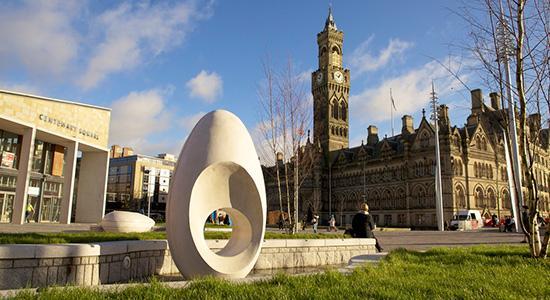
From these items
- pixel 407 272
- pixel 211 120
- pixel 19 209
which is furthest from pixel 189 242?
pixel 19 209

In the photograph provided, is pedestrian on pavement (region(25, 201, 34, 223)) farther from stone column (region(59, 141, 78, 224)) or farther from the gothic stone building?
the gothic stone building

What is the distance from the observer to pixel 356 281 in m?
7.32

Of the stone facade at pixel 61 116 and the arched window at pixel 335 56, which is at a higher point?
the arched window at pixel 335 56

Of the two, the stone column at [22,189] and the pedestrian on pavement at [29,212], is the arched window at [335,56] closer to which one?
the pedestrian on pavement at [29,212]

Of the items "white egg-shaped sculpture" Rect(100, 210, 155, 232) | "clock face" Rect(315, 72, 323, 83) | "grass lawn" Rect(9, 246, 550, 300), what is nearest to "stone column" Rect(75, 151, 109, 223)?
"white egg-shaped sculpture" Rect(100, 210, 155, 232)

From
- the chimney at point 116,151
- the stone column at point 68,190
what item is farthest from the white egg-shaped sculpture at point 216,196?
the chimney at point 116,151

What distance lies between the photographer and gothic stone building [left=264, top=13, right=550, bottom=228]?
58.7 metres

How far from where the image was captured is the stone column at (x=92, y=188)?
43.5 metres

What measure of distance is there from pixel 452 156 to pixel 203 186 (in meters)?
55.7

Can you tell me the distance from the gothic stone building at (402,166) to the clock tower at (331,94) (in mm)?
192

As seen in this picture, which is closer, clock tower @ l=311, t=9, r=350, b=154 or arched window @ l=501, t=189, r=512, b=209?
arched window @ l=501, t=189, r=512, b=209

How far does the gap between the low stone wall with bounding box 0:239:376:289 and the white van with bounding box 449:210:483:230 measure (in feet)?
138

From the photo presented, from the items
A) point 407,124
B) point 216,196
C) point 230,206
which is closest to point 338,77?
point 407,124

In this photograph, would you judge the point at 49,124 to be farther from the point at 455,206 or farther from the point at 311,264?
the point at 455,206
